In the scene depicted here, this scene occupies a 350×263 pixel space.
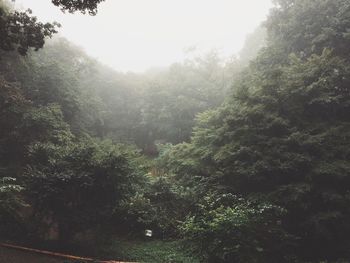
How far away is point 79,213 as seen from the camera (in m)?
10.6

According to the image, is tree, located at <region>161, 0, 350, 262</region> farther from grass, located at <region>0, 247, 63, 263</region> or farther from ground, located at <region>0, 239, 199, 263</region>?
grass, located at <region>0, 247, 63, 263</region>

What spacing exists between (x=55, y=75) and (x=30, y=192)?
403 inches

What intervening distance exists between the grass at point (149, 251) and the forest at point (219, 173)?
0.22 ft

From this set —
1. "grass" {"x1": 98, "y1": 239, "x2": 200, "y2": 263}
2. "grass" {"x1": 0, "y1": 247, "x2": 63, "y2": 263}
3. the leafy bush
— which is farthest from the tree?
"grass" {"x1": 0, "y1": 247, "x2": 63, "y2": 263}

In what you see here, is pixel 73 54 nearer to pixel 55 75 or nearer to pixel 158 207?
pixel 55 75

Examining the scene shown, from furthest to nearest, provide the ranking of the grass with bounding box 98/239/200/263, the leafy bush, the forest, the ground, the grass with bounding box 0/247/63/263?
the grass with bounding box 98/239/200/263 < the ground < the grass with bounding box 0/247/63/263 < the forest < the leafy bush

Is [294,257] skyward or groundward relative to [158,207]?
groundward

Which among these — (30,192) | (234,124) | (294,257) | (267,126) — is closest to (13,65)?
(30,192)

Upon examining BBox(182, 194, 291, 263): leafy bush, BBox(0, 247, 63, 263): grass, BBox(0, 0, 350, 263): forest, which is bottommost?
BBox(0, 247, 63, 263): grass

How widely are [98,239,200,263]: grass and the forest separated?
0.07 meters

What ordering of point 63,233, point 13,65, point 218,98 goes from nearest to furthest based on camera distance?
point 63,233, point 13,65, point 218,98

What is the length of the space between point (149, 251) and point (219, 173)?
351 centimetres

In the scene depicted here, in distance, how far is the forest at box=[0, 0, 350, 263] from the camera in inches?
360

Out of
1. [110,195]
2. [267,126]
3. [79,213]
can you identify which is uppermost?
[267,126]
